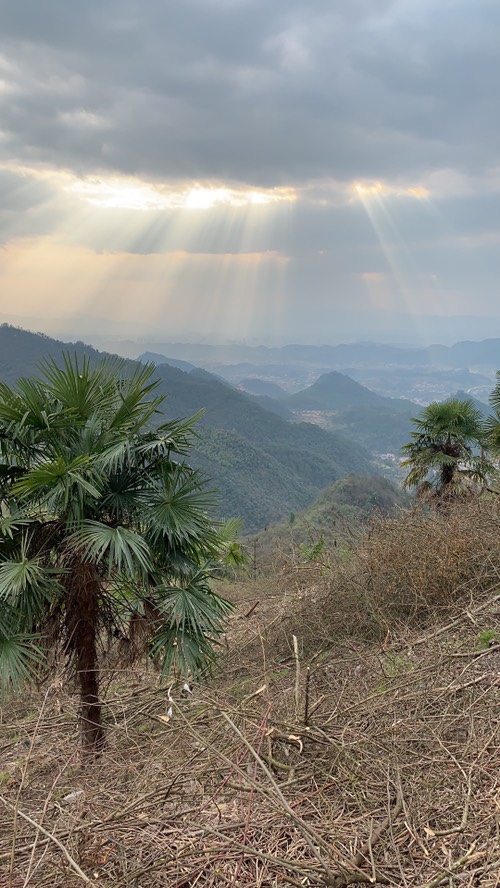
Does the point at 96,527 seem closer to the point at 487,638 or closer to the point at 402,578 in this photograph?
the point at 487,638

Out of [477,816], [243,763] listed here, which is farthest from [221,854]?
[477,816]

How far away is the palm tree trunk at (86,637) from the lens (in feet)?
13.2

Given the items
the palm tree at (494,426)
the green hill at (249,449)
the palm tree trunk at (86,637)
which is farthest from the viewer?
the green hill at (249,449)

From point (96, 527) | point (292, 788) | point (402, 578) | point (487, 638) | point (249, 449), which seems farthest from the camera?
point (249, 449)

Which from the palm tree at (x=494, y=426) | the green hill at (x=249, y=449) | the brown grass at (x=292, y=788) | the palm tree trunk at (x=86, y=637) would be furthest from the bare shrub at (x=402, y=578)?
the green hill at (x=249, y=449)

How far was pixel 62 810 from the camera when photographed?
2.33 m

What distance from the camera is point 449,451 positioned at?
11367 millimetres

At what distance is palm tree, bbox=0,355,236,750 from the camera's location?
3.85 metres

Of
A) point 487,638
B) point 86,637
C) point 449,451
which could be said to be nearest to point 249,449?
point 449,451

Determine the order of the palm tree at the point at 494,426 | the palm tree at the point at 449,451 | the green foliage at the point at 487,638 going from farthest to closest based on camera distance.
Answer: the palm tree at the point at 449,451 < the palm tree at the point at 494,426 < the green foliage at the point at 487,638

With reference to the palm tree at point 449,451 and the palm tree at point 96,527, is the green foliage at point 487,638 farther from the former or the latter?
the palm tree at point 449,451

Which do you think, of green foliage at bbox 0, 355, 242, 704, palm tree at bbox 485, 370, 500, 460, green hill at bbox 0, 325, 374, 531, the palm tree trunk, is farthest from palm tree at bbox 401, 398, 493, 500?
green hill at bbox 0, 325, 374, 531

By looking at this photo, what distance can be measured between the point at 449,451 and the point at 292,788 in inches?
386

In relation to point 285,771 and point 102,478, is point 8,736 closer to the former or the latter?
point 102,478
